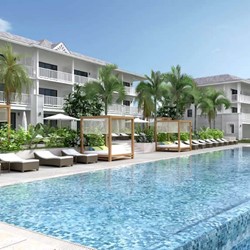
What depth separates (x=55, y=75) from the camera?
3048 cm

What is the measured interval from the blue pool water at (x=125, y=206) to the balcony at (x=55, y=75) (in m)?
18.5

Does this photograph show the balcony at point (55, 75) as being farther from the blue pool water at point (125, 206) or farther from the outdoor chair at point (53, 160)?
the blue pool water at point (125, 206)

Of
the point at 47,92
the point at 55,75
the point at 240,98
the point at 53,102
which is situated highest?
the point at 55,75

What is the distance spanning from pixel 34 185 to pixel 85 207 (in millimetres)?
3234

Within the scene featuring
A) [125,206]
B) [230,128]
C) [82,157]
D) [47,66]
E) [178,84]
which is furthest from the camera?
[230,128]

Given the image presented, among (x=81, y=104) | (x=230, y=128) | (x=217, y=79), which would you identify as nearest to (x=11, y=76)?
(x=81, y=104)

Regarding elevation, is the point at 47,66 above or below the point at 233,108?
above

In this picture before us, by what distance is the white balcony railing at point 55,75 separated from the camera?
2935 centimetres

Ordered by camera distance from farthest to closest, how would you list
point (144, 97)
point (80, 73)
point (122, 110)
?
1. point (122, 110)
2. point (80, 73)
3. point (144, 97)

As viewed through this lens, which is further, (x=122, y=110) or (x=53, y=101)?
(x=122, y=110)

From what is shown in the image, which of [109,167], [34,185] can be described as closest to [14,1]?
[109,167]

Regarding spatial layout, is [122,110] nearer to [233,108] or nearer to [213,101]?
[213,101]

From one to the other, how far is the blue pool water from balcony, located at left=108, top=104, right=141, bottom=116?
895 inches

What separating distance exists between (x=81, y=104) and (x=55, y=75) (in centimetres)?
453
